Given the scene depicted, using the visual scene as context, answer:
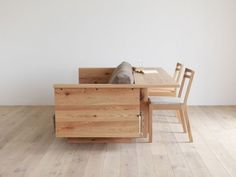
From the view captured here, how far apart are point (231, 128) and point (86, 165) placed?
1983 mm

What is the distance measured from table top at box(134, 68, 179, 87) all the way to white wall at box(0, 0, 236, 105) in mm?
1063

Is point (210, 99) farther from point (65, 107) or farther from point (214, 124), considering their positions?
point (65, 107)

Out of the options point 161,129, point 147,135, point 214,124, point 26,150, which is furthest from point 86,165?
point 214,124

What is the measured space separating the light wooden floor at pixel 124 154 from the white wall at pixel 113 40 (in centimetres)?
98

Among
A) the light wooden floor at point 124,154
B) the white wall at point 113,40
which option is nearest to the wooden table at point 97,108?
the light wooden floor at point 124,154

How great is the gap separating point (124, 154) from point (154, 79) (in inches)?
33.8

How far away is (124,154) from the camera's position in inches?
128

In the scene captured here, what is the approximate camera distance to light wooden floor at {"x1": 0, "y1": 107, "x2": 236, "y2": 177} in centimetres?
287

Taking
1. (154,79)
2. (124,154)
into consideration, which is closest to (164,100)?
(154,79)

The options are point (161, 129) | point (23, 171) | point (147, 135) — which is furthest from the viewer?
point (161, 129)

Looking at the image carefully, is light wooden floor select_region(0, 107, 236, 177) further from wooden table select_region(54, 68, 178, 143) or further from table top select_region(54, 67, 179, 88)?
table top select_region(54, 67, 179, 88)

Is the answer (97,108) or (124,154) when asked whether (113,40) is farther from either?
(124,154)

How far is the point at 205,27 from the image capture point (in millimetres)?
5012

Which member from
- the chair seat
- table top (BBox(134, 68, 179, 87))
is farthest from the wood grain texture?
the chair seat
